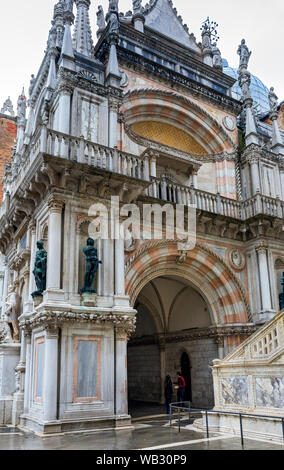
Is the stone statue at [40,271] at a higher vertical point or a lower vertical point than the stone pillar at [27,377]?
higher

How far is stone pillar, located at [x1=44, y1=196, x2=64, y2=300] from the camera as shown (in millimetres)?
11995

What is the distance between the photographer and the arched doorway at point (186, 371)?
18.3 metres

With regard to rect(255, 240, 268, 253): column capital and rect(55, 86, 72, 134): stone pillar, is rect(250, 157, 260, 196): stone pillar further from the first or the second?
rect(55, 86, 72, 134): stone pillar

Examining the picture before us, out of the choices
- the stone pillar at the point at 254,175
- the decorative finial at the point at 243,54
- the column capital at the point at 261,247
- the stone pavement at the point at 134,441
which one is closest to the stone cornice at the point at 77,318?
the stone pavement at the point at 134,441

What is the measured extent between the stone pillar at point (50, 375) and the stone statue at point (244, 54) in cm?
1621

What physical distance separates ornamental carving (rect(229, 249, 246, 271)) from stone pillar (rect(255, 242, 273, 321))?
2.14 ft

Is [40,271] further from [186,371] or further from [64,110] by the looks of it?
[186,371]

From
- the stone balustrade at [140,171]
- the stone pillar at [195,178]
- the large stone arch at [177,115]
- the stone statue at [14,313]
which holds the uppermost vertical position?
the large stone arch at [177,115]

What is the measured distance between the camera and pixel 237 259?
1727 cm

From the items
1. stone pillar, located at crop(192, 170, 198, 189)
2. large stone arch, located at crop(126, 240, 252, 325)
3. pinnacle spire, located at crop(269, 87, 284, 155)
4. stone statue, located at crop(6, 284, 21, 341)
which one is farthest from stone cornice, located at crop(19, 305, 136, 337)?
pinnacle spire, located at crop(269, 87, 284, 155)

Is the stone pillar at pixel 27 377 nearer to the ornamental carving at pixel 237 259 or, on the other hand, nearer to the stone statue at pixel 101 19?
the ornamental carving at pixel 237 259
